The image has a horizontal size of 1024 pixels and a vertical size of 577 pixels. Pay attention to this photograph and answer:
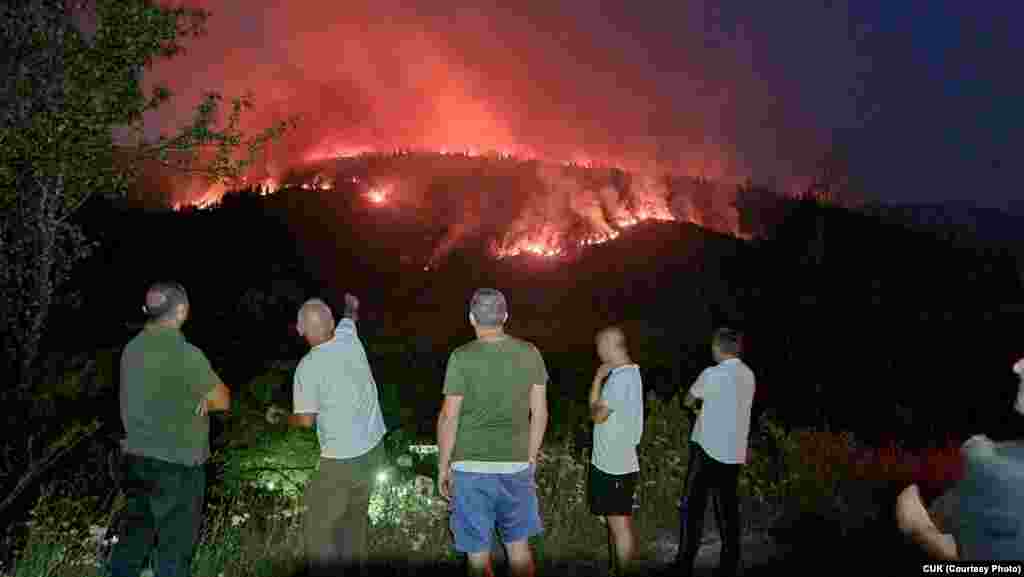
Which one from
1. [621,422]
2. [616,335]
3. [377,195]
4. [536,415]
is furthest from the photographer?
[377,195]

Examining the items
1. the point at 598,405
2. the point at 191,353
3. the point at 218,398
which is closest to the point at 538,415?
the point at 598,405

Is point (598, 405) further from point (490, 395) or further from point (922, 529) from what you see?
point (922, 529)

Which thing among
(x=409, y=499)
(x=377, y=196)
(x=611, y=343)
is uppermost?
(x=377, y=196)

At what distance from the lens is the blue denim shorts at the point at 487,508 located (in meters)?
5.11

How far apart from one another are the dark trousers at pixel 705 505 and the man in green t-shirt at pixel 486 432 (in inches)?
58.9

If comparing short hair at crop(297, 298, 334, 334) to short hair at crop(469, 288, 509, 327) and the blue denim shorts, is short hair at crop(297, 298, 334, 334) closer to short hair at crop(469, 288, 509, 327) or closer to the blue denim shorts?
short hair at crop(469, 288, 509, 327)

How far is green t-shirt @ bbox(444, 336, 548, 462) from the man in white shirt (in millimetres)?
1604

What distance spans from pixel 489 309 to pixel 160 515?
7.97 ft

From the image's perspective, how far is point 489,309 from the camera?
16.7 feet

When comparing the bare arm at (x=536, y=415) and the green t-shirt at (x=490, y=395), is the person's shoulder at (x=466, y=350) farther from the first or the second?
the bare arm at (x=536, y=415)

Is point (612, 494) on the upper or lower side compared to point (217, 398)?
lower

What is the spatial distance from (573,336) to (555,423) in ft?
56.7

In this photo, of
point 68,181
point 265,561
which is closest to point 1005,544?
point 265,561

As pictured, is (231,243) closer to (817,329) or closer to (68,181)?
(817,329)
